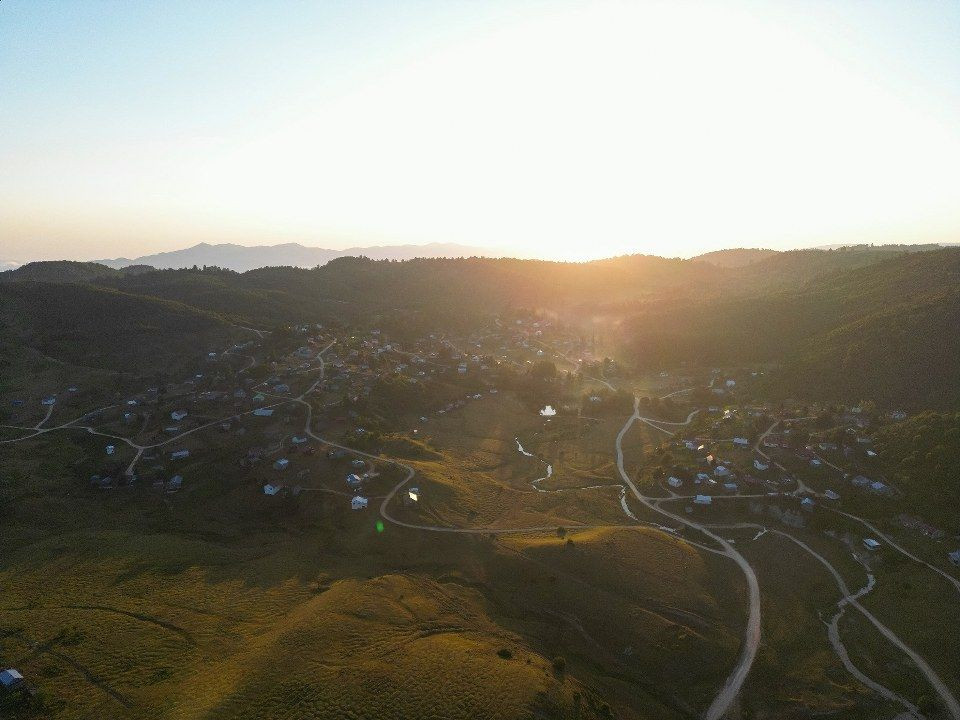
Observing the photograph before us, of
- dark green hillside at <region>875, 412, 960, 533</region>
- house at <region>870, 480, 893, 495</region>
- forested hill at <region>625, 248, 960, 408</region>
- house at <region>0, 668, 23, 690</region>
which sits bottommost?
house at <region>870, 480, 893, 495</region>

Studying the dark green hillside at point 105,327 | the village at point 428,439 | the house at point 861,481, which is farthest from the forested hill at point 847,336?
the dark green hillside at point 105,327

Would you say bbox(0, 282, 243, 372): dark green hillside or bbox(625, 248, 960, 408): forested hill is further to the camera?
bbox(0, 282, 243, 372): dark green hillside

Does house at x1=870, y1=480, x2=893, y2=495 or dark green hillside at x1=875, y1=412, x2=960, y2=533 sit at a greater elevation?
dark green hillside at x1=875, y1=412, x2=960, y2=533

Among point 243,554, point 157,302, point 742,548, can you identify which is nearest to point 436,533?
point 243,554

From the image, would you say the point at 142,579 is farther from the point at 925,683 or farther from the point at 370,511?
the point at 925,683

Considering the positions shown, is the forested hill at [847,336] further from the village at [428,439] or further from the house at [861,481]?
the house at [861,481]

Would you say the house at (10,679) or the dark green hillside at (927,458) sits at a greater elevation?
the dark green hillside at (927,458)

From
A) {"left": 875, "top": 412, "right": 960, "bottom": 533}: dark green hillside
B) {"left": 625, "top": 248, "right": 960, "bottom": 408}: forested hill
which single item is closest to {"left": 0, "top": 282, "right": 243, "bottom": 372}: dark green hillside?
{"left": 625, "top": 248, "right": 960, "bottom": 408}: forested hill

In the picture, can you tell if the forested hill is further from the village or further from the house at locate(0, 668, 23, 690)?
the house at locate(0, 668, 23, 690)
